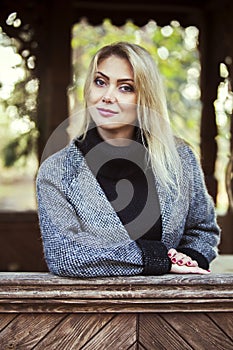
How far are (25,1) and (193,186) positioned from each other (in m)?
4.16

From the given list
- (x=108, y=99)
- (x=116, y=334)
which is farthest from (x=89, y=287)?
(x=108, y=99)

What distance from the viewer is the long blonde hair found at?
2465mm

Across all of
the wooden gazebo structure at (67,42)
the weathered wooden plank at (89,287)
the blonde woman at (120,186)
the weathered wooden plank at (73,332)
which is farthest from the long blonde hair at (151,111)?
the wooden gazebo structure at (67,42)

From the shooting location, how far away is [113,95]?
2.46m

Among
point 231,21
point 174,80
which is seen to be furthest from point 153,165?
point 174,80

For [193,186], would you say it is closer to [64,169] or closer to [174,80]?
[64,169]

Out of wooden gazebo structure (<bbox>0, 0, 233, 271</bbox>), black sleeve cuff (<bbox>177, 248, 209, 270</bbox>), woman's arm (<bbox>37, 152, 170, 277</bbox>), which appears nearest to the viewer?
woman's arm (<bbox>37, 152, 170, 277</bbox>)

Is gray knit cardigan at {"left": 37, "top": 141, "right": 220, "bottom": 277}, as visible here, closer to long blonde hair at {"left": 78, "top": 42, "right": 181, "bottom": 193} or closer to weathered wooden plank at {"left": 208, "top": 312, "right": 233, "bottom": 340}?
long blonde hair at {"left": 78, "top": 42, "right": 181, "bottom": 193}

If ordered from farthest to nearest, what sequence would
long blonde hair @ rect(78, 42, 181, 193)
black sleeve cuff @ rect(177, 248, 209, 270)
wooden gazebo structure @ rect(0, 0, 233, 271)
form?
wooden gazebo structure @ rect(0, 0, 233, 271), black sleeve cuff @ rect(177, 248, 209, 270), long blonde hair @ rect(78, 42, 181, 193)

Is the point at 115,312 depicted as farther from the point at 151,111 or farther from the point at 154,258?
the point at 151,111

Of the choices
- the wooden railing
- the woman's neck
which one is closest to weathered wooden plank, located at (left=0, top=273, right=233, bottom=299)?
the wooden railing

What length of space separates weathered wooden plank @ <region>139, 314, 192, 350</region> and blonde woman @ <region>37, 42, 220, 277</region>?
0.13 m

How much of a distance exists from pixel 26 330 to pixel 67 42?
4.51 metres

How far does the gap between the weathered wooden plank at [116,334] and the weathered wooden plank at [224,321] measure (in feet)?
0.74
